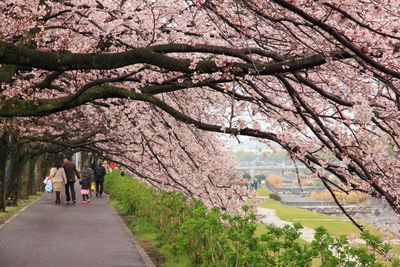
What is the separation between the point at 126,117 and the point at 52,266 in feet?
13.1

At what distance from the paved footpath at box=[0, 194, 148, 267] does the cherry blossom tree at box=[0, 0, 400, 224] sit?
215cm

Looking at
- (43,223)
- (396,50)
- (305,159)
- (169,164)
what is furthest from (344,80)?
(43,223)

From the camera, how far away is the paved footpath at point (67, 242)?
34.7ft

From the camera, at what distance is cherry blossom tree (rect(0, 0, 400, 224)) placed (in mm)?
6172

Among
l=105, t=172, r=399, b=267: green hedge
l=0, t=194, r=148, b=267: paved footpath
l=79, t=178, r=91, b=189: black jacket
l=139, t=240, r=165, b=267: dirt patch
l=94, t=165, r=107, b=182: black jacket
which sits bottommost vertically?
l=139, t=240, r=165, b=267: dirt patch

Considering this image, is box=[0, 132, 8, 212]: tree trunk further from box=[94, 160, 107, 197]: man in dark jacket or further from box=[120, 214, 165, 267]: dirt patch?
box=[94, 160, 107, 197]: man in dark jacket

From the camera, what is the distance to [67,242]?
42.9 feet

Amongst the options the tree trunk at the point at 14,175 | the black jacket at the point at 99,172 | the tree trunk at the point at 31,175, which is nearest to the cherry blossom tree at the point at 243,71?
the tree trunk at the point at 14,175

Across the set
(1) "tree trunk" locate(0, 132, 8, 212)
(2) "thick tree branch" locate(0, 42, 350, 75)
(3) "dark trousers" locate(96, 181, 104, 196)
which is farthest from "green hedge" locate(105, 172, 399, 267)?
(3) "dark trousers" locate(96, 181, 104, 196)

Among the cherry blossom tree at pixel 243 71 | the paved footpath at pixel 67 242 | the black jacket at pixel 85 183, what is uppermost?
the cherry blossom tree at pixel 243 71

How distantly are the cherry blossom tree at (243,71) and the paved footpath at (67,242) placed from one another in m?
2.15

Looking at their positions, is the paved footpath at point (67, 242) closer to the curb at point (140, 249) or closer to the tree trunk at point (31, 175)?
the curb at point (140, 249)

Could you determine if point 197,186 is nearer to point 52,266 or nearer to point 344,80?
point 52,266

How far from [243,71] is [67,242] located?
7.49 meters
